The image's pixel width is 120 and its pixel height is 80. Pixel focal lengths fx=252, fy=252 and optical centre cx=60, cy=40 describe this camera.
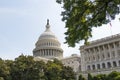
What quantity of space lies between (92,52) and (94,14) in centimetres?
8038

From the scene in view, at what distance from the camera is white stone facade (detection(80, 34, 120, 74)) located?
86.9 m

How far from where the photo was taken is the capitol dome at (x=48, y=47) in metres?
128

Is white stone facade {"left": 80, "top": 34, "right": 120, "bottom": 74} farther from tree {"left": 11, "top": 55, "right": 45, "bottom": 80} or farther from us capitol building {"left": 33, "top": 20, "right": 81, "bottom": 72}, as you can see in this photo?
us capitol building {"left": 33, "top": 20, "right": 81, "bottom": 72}

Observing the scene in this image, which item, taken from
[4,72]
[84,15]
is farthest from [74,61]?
[84,15]

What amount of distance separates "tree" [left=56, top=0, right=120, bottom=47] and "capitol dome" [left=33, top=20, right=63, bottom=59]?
111m

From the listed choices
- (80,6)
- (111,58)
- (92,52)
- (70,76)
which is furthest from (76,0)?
(92,52)

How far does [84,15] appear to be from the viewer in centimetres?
1562

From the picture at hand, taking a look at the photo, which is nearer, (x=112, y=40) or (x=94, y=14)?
(x=94, y=14)

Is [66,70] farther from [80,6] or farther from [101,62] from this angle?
[80,6]

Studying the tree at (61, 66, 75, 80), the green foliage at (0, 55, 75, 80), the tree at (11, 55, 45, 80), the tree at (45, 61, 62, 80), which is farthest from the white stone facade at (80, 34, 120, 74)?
the tree at (11, 55, 45, 80)

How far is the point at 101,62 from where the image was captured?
91.3 m

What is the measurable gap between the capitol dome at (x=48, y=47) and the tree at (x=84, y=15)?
4356 inches

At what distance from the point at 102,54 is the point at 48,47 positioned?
1662 inches

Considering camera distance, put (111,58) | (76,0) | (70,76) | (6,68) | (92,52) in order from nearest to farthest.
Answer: (76,0), (6,68), (70,76), (111,58), (92,52)
